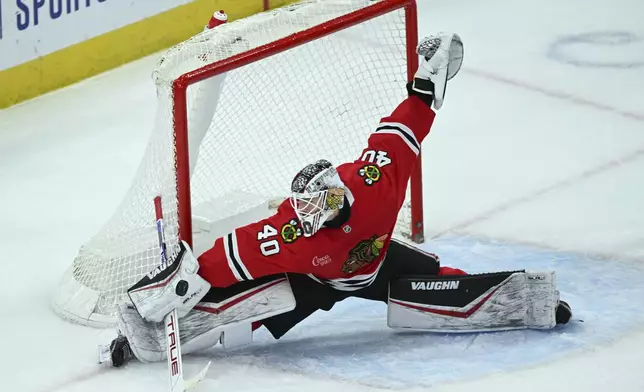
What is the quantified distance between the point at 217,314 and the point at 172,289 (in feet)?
0.56

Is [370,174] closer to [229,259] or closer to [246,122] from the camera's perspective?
[229,259]

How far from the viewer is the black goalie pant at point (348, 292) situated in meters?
3.70

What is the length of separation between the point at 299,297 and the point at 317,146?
901 mm

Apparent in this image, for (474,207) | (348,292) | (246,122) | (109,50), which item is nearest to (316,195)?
(348,292)

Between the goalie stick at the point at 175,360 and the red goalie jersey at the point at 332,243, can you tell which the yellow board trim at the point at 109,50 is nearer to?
the goalie stick at the point at 175,360

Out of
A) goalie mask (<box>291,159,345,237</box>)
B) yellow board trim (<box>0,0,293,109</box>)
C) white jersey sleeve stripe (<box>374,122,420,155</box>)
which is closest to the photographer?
goalie mask (<box>291,159,345,237</box>)

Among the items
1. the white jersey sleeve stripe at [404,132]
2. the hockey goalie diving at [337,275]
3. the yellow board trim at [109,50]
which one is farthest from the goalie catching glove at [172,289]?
the yellow board trim at [109,50]

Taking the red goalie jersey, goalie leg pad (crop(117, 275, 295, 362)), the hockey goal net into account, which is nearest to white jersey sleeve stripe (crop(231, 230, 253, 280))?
the red goalie jersey

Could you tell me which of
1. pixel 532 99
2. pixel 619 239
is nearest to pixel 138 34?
pixel 532 99

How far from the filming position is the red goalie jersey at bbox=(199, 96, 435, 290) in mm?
3529

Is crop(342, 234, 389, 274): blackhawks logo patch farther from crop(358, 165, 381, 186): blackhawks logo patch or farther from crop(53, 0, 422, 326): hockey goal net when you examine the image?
crop(53, 0, 422, 326): hockey goal net

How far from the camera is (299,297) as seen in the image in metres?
3.70

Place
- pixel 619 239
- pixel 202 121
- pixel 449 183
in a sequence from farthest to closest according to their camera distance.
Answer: pixel 449 183, pixel 619 239, pixel 202 121

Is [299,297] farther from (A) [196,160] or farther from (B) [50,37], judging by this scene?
(B) [50,37]
